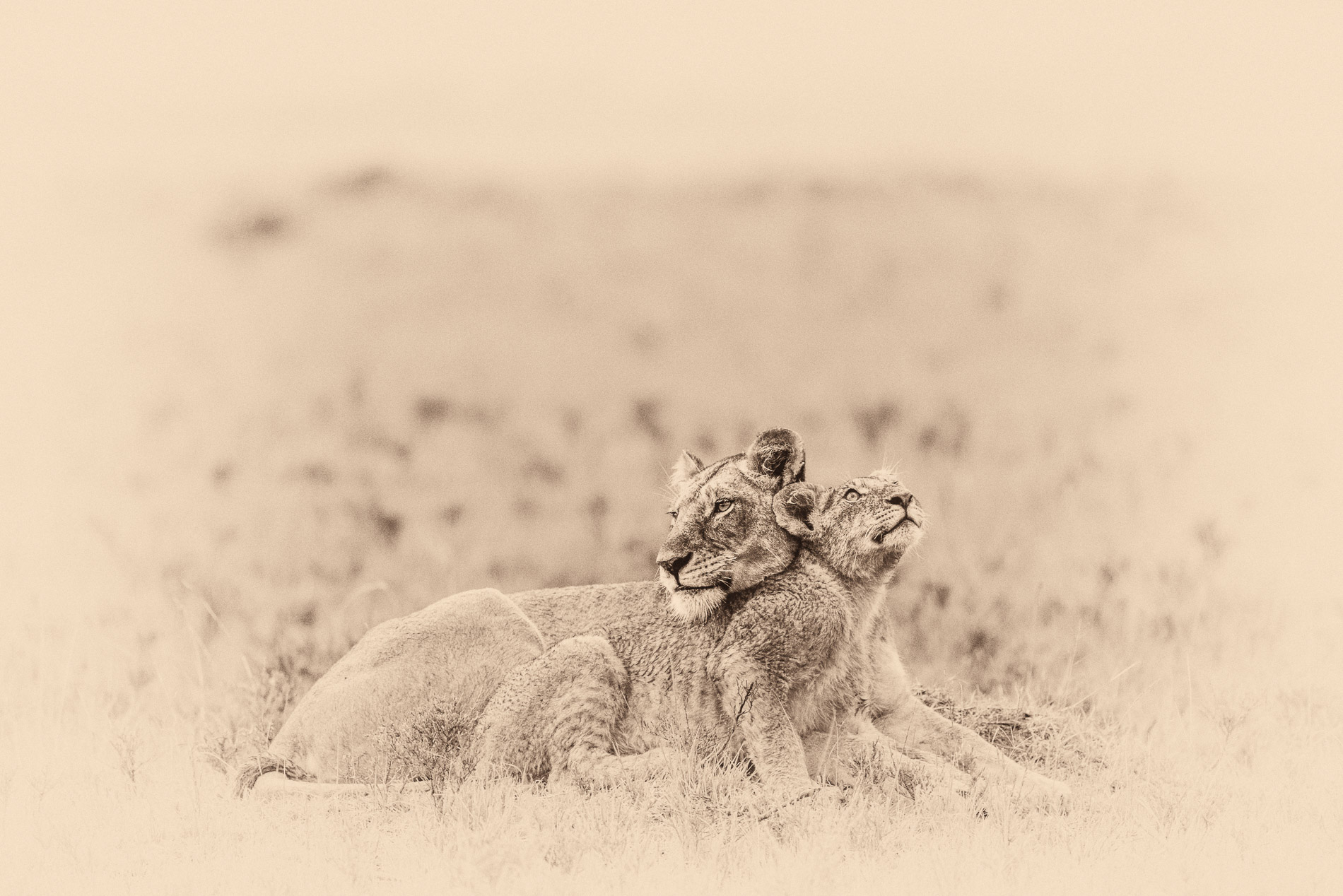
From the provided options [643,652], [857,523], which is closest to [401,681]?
[643,652]

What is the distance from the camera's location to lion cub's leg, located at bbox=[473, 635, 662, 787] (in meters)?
6.35

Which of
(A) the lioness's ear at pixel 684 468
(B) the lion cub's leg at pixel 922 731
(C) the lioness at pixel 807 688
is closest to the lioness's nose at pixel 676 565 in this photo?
(C) the lioness at pixel 807 688

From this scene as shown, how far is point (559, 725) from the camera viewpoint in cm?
645

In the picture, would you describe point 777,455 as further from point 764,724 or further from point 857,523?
point 764,724

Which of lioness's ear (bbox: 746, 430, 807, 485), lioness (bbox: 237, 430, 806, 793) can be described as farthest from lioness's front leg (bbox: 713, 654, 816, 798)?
lioness's ear (bbox: 746, 430, 807, 485)

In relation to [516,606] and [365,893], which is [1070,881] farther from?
[516,606]

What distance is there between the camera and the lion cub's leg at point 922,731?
6637mm

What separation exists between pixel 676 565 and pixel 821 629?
0.82 m

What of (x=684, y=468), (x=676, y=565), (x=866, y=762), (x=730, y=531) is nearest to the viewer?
(x=866, y=762)

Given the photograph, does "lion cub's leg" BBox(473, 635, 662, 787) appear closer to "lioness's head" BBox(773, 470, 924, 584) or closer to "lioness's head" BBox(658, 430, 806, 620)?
"lioness's head" BBox(658, 430, 806, 620)

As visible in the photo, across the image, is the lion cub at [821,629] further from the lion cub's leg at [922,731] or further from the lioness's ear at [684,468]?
the lioness's ear at [684,468]

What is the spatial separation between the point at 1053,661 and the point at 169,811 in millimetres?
5093

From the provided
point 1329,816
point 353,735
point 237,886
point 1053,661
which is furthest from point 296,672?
point 1329,816

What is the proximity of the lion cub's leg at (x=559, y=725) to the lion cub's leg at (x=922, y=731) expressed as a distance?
1331 mm
